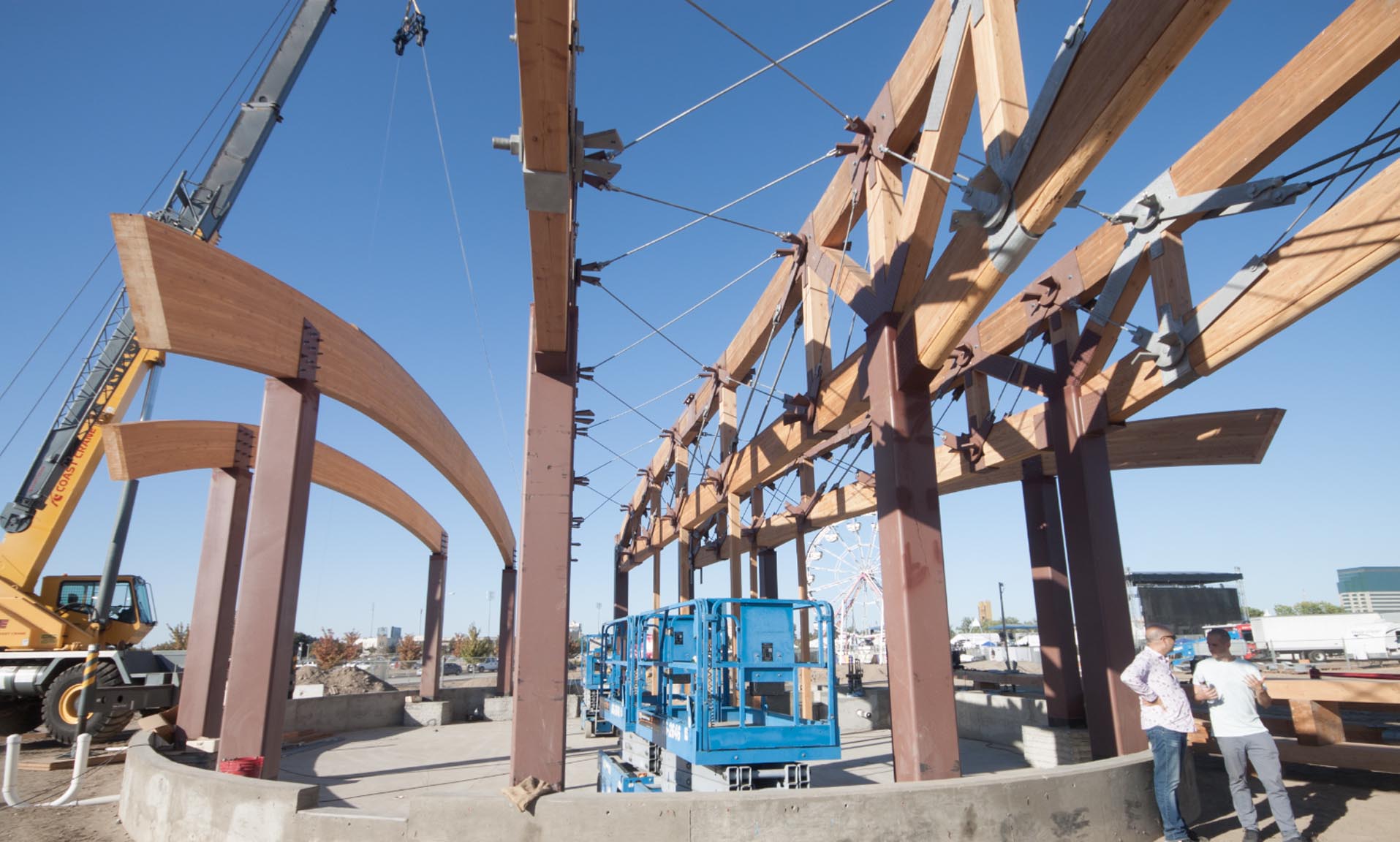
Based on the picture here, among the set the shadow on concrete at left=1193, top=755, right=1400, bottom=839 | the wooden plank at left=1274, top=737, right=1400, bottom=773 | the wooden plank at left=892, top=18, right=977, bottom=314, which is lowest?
the shadow on concrete at left=1193, top=755, right=1400, bottom=839

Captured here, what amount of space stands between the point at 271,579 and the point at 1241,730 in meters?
9.76

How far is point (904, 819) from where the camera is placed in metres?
5.36

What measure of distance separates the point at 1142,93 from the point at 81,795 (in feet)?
44.3

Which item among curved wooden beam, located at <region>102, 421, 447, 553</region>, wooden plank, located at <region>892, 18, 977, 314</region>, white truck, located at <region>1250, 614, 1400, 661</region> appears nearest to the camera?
wooden plank, located at <region>892, 18, 977, 314</region>

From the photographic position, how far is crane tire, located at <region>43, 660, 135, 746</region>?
47.5 feet

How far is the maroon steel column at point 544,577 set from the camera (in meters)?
7.04

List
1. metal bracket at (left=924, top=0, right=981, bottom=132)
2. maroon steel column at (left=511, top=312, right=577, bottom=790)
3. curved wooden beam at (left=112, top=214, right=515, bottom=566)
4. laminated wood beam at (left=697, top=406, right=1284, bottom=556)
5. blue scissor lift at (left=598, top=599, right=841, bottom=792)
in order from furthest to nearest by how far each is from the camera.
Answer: laminated wood beam at (left=697, top=406, right=1284, bottom=556)
curved wooden beam at (left=112, top=214, right=515, bottom=566)
maroon steel column at (left=511, top=312, right=577, bottom=790)
blue scissor lift at (left=598, top=599, right=841, bottom=792)
metal bracket at (left=924, top=0, right=981, bottom=132)

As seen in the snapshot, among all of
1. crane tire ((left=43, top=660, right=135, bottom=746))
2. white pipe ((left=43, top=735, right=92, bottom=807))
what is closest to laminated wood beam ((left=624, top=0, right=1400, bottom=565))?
white pipe ((left=43, top=735, right=92, bottom=807))

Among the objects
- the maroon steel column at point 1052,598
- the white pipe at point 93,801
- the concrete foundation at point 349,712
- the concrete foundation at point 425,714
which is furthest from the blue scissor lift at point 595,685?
the maroon steel column at point 1052,598

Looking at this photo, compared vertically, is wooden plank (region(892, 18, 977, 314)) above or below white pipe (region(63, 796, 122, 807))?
above

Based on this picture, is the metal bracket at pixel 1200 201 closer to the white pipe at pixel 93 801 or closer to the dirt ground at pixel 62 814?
the dirt ground at pixel 62 814

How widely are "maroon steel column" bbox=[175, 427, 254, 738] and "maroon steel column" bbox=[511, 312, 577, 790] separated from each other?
656 cm

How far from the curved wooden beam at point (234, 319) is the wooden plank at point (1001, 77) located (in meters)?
7.93

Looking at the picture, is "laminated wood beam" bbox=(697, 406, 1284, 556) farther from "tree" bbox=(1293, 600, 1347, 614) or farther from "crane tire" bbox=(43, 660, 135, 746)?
"tree" bbox=(1293, 600, 1347, 614)
